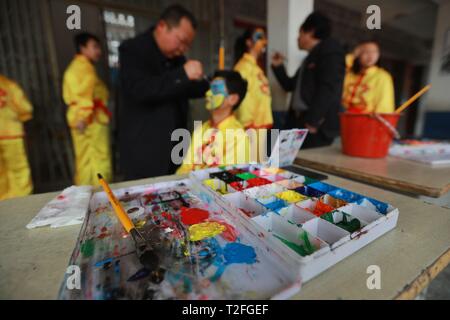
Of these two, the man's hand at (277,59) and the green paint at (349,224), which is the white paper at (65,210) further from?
the man's hand at (277,59)

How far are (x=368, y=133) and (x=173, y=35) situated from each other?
4.18 ft

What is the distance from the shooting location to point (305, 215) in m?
0.57

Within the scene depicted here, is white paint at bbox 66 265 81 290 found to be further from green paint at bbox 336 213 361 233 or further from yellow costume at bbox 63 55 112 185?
yellow costume at bbox 63 55 112 185

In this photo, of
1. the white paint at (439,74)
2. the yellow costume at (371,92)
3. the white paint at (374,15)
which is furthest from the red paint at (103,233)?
the white paint at (439,74)

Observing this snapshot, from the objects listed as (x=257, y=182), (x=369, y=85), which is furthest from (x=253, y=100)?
(x=257, y=182)

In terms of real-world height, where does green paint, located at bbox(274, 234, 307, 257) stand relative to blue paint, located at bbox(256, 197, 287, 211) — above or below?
below

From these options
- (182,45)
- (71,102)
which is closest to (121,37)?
(71,102)

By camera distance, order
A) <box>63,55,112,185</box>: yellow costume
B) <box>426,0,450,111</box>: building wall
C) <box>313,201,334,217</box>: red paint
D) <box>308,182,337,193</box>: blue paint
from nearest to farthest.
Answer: <box>313,201,334,217</box>: red paint < <box>308,182,337,193</box>: blue paint < <box>63,55,112,185</box>: yellow costume < <box>426,0,450,111</box>: building wall

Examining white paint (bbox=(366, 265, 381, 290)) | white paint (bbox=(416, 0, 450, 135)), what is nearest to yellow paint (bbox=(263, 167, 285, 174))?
white paint (bbox=(366, 265, 381, 290))

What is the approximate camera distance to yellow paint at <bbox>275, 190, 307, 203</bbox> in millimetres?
677

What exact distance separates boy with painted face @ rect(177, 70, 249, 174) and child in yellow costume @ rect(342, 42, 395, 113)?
1.31 meters

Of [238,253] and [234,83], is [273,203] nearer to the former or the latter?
[238,253]

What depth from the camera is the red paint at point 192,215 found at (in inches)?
24.0
